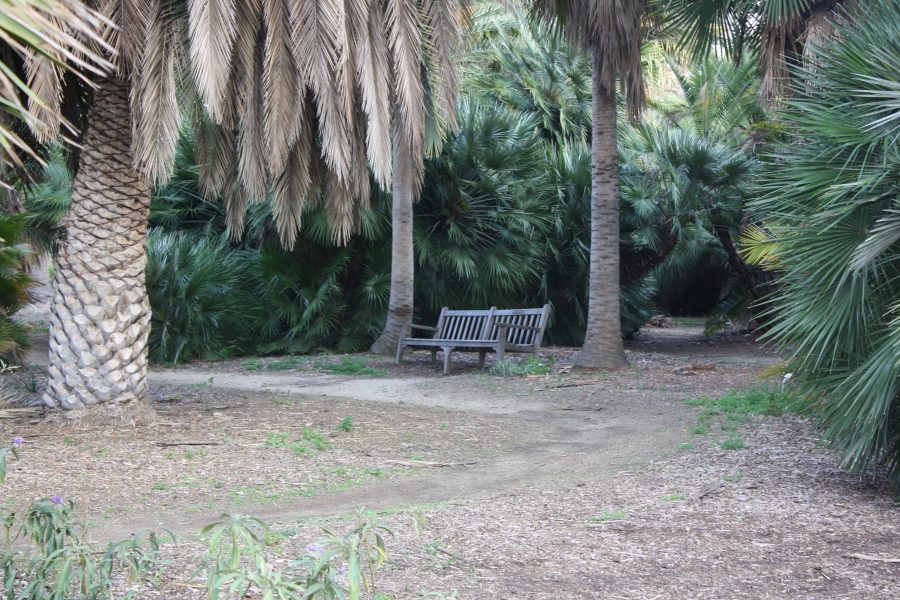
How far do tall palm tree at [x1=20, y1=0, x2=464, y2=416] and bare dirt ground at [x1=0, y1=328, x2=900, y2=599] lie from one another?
2.57 feet

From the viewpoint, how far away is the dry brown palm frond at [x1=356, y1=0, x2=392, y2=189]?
7293mm

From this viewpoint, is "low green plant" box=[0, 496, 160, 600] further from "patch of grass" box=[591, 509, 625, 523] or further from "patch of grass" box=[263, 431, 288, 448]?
"patch of grass" box=[263, 431, 288, 448]

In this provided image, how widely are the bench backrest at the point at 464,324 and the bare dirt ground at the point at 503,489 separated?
8.90 ft

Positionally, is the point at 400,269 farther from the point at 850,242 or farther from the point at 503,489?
the point at 850,242

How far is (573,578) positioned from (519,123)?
12849mm

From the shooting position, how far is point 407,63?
7.58m

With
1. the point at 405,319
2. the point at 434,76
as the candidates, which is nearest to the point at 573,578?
the point at 434,76

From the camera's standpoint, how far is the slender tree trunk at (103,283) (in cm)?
717

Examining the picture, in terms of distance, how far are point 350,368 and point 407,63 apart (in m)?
5.64

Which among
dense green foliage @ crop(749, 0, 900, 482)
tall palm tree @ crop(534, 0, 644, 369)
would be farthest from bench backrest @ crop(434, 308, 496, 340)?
dense green foliage @ crop(749, 0, 900, 482)

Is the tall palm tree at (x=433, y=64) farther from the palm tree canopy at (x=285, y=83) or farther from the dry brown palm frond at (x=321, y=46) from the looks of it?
the dry brown palm frond at (x=321, y=46)

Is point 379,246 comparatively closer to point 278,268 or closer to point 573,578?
point 278,268

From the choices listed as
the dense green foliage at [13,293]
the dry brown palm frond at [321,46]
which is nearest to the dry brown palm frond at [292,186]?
the dry brown palm frond at [321,46]

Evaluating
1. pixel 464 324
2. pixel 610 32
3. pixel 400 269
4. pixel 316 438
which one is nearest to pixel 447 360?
pixel 464 324
